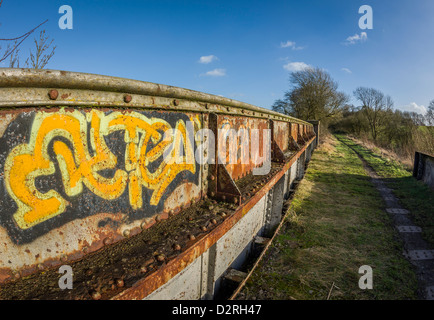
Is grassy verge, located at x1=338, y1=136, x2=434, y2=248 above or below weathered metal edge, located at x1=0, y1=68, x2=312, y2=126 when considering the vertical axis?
below

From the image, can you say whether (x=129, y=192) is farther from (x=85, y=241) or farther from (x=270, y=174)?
(x=270, y=174)

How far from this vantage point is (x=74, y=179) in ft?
4.03

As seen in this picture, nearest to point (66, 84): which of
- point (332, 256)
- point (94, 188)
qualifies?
point (94, 188)

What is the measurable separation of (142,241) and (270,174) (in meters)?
2.43

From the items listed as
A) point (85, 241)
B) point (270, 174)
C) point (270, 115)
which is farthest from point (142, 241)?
point (270, 115)

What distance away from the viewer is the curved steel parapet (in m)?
1.03

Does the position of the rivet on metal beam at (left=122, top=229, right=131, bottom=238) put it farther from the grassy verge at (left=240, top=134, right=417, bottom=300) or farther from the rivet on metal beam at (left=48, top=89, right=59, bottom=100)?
the grassy verge at (left=240, top=134, right=417, bottom=300)

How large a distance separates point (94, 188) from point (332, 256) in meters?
3.96

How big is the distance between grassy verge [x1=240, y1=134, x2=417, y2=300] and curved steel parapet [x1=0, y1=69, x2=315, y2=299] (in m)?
1.84

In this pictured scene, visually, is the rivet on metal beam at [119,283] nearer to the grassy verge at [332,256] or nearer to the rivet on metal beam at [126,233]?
the rivet on metal beam at [126,233]

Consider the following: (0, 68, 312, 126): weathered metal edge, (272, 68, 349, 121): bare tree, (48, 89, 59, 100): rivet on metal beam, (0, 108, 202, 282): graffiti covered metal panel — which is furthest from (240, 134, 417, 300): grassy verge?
(272, 68, 349, 121): bare tree

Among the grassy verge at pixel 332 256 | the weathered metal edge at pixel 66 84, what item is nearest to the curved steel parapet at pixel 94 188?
the weathered metal edge at pixel 66 84

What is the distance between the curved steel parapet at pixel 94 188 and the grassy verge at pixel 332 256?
184cm

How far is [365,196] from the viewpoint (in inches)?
284
